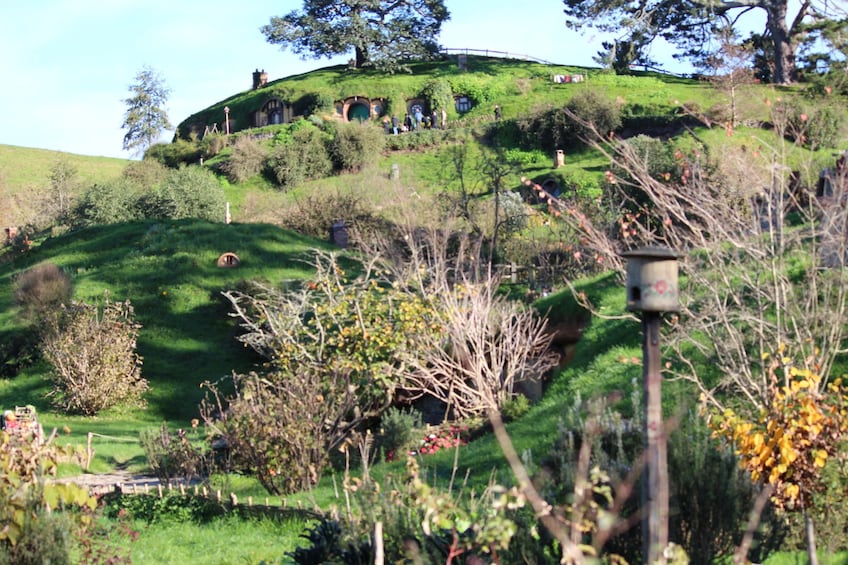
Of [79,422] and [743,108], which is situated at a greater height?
[743,108]

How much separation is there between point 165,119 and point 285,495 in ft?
207

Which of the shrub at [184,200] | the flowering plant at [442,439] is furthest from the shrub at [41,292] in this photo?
the shrub at [184,200]

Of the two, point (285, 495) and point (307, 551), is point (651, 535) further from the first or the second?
point (285, 495)

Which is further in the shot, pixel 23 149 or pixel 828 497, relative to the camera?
pixel 23 149

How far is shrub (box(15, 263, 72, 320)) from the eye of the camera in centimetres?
2333

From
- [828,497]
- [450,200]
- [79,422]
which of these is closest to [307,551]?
[828,497]

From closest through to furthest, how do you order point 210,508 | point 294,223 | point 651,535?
point 651,535 → point 210,508 → point 294,223

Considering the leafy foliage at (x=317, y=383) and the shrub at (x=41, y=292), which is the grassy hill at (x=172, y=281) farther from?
the leafy foliage at (x=317, y=383)

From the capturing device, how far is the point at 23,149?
71125 millimetres

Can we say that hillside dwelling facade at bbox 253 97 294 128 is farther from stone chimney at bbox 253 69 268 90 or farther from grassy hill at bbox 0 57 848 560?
stone chimney at bbox 253 69 268 90

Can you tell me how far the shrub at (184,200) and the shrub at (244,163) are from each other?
21.8ft

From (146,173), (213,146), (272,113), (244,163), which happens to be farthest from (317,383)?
(272,113)

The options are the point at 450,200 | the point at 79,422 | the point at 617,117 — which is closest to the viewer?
the point at 79,422

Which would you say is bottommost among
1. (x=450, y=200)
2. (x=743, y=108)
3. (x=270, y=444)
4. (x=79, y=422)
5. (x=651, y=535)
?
(x=79, y=422)
